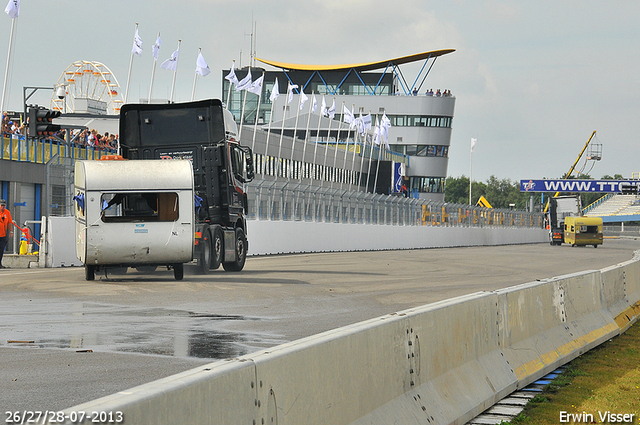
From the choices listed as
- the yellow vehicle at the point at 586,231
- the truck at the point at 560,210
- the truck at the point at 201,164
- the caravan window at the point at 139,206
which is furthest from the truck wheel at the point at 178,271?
the truck at the point at 560,210

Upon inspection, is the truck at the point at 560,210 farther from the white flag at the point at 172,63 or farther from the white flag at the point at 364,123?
the white flag at the point at 172,63

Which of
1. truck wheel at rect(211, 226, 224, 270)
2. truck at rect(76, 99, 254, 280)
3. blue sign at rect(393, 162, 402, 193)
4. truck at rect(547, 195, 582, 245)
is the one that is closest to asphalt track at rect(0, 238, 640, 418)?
truck wheel at rect(211, 226, 224, 270)

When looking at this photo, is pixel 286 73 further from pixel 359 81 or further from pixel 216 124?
pixel 216 124

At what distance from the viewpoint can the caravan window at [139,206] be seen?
1902 centimetres

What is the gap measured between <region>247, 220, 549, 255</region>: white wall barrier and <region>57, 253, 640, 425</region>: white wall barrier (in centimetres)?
2409

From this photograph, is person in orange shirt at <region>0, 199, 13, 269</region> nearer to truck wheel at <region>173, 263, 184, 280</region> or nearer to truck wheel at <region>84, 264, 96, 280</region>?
truck wheel at <region>84, 264, 96, 280</region>

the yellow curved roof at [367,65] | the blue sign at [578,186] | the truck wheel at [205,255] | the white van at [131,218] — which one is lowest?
the truck wheel at [205,255]

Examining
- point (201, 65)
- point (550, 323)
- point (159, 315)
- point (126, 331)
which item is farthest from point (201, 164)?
point (201, 65)

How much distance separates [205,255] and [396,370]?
52.6 feet

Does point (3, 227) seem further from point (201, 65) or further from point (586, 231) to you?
point (586, 231)

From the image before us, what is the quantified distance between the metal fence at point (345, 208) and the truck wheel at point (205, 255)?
Answer: 11.0 metres

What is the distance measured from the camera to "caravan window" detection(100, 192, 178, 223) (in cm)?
1902

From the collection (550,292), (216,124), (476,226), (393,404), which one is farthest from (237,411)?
(476,226)

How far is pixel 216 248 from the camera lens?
2236 centimetres
